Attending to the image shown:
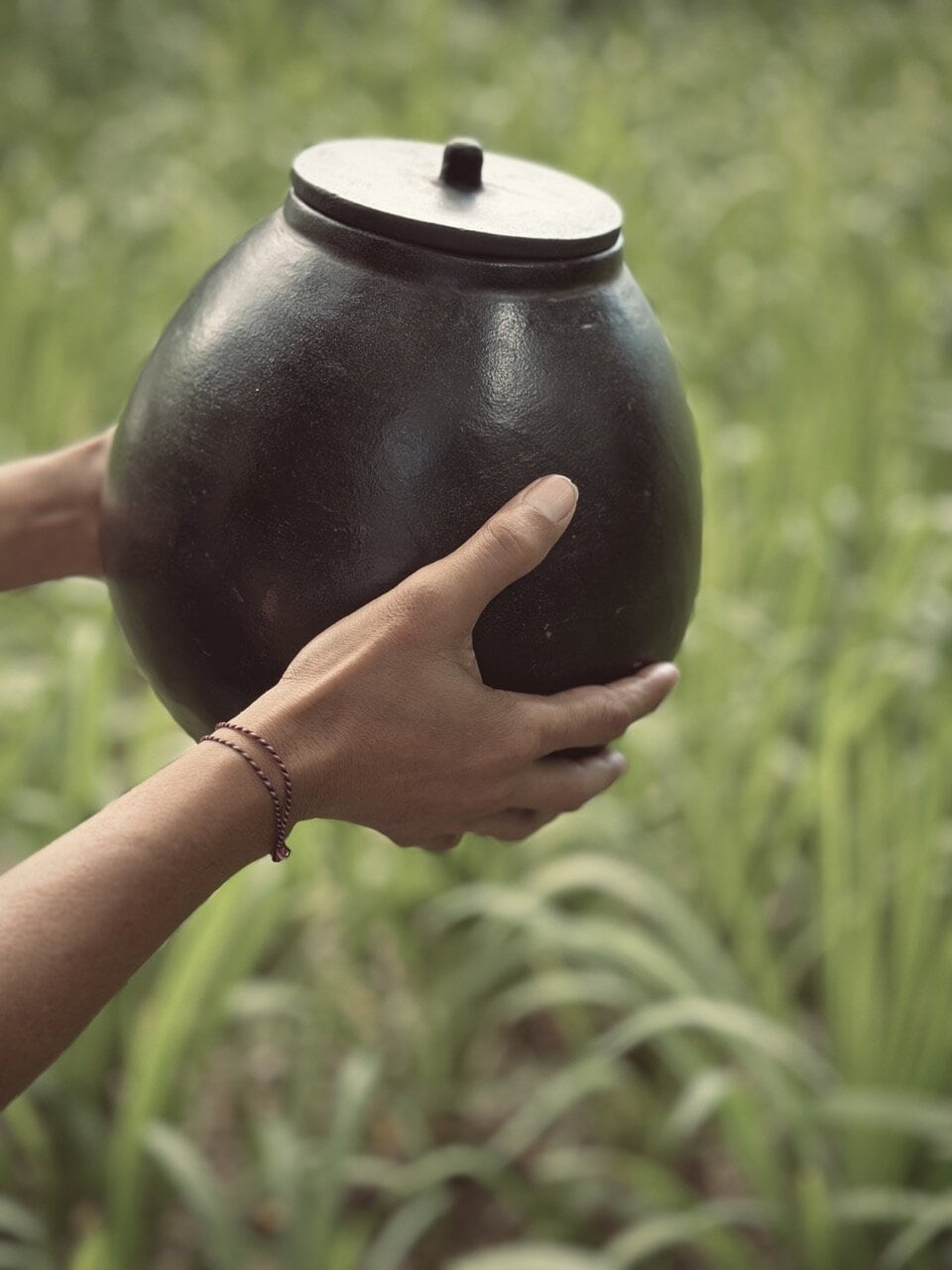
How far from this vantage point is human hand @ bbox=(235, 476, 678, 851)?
0.82 metres

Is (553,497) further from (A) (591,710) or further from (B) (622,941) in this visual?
(B) (622,941)

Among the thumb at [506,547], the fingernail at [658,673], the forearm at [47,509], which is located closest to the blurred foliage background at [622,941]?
the forearm at [47,509]

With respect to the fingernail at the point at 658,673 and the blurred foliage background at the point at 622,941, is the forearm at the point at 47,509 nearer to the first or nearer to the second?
the fingernail at the point at 658,673

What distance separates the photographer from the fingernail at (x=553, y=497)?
82 cm

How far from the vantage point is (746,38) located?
5.59 m

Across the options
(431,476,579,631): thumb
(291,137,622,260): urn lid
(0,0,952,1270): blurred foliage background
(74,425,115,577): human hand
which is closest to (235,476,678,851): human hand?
(431,476,579,631): thumb

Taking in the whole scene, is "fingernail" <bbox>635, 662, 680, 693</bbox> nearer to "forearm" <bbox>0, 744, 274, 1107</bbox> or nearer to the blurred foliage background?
"forearm" <bbox>0, 744, 274, 1107</bbox>

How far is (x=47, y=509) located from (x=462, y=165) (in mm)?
475

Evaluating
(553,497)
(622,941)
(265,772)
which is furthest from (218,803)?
(622,941)

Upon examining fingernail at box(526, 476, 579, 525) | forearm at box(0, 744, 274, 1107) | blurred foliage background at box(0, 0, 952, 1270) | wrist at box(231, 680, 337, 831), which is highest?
fingernail at box(526, 476, 579, 525)

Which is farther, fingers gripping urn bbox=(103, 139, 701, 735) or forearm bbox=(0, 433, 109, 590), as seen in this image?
forearm bbox=(0, 433, 109, 590)

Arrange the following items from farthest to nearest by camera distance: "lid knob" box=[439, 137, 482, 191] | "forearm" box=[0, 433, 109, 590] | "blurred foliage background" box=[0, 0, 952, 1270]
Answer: "blurred foliage background" box=[0, 0, 952, 1270] < "forearm" box=[0, 433, 109, 590] < "lid knob" box=[439, 137, 482, 191]

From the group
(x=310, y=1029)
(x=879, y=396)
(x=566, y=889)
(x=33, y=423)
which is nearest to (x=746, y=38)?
(x=879, y=396)

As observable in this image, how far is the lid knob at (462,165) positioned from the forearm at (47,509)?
1.36 feet
